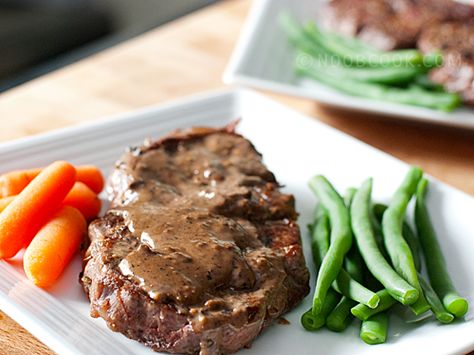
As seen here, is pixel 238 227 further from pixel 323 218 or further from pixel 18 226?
pixel 18 226

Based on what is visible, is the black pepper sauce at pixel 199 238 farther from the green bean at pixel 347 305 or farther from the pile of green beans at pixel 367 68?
the pile of green beans at pixel 367 68

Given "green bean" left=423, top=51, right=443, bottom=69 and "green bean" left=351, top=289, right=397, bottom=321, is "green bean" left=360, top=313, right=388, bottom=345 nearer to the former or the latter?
"green bean" left=351, top=289, right=397, bottom=321

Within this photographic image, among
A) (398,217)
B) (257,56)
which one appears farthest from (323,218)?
(257,56)

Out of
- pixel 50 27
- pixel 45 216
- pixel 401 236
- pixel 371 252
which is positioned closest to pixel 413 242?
pixel 401 236

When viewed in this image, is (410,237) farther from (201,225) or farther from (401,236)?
(201,225)

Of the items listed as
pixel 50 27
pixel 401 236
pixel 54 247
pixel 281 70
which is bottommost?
pixel 50 27

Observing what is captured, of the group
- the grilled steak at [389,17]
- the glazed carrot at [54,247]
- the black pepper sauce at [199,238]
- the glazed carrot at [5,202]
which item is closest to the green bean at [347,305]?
the black pepper sauce at [199,238]

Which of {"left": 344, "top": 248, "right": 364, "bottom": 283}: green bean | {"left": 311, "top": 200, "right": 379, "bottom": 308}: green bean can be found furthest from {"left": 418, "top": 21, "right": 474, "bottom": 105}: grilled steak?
{"left": 344, "top": 248, "right": 364, "bottom": 283}: green bean
